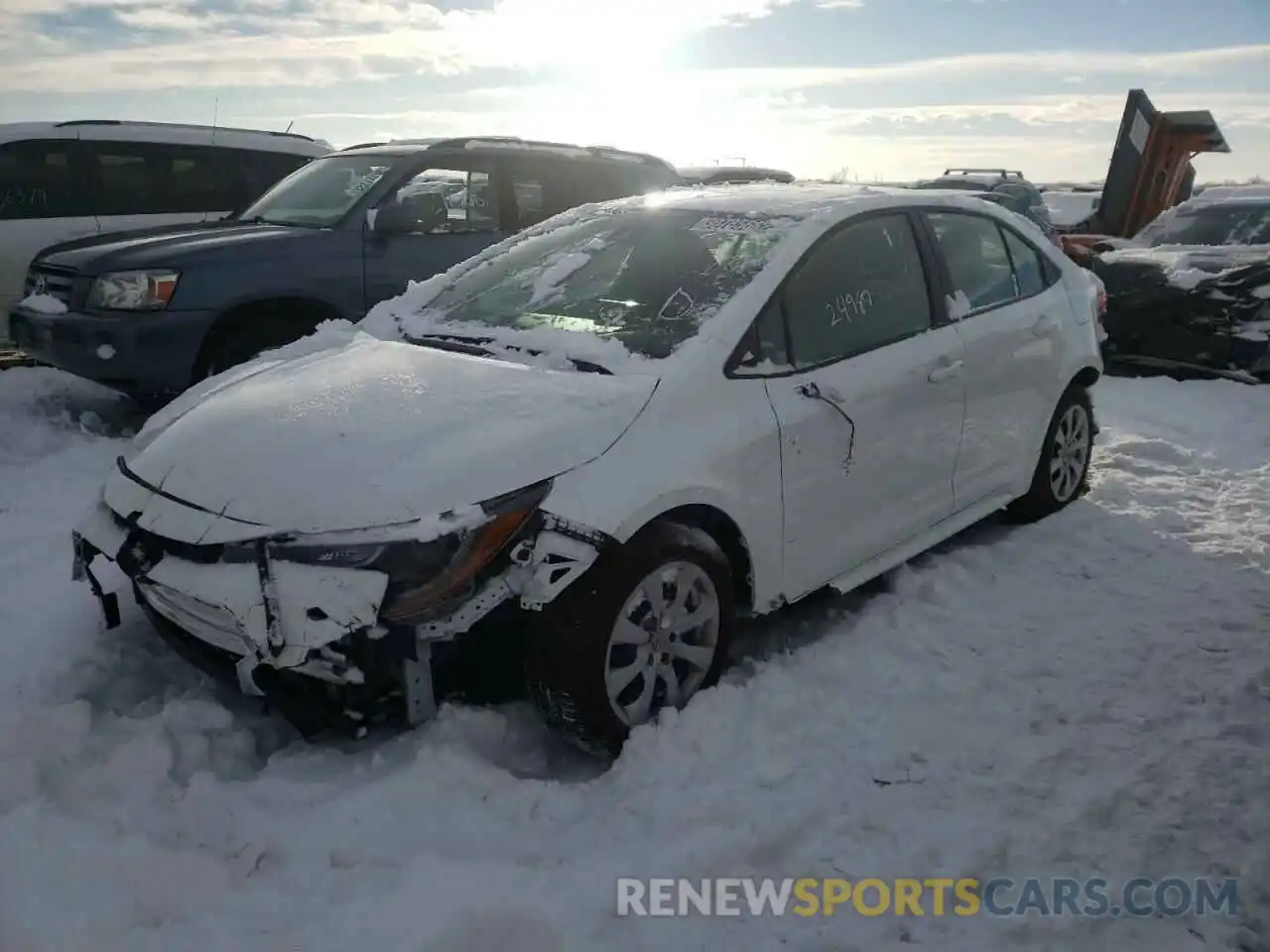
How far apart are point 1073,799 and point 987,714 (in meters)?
0.47

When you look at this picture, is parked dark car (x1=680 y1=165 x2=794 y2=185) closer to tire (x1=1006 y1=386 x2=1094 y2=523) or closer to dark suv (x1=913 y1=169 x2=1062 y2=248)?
dark suv (x1=913 y1=169 x2=1062 y2=248)

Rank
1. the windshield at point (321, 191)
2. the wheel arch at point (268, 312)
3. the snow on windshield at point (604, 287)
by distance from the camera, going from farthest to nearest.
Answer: the windshield at point (321, 191)
the wheel arch at point (268, 312)
the snow on windshield at point (604, 287)

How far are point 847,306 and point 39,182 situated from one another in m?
7.54

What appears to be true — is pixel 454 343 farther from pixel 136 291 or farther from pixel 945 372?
pixel 136 291

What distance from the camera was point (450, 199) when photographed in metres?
6.98

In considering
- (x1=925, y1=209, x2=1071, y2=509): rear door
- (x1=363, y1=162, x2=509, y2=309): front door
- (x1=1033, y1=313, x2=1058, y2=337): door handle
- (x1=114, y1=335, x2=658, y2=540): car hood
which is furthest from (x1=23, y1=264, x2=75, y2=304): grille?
(x1=1033, y1=313, x2=1058, y2=337): door handle

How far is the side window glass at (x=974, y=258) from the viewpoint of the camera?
176 inches

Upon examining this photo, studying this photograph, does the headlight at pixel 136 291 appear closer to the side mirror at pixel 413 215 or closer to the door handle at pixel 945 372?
the side mirror at pixel 413 215

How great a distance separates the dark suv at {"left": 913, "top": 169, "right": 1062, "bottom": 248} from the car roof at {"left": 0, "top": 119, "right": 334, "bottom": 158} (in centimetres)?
834

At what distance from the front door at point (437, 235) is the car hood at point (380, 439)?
124 inches

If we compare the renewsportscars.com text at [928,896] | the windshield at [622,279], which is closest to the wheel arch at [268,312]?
the windshield at [622,279]

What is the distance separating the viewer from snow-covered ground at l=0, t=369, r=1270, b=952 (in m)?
2.46

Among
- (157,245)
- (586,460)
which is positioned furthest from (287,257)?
(586,460)

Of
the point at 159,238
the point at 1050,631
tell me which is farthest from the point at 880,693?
the point at 159,238
